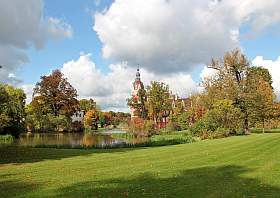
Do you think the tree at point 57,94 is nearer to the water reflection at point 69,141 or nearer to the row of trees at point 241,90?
the water reflection at point 69,141

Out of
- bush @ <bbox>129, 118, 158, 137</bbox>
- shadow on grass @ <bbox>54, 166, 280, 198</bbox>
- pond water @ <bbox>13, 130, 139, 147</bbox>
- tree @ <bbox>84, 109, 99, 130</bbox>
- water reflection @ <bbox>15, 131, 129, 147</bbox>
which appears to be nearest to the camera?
shadow on grass @ <bbox>54, 166, 280, 198</bbox>

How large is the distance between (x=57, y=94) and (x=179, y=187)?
79836mm

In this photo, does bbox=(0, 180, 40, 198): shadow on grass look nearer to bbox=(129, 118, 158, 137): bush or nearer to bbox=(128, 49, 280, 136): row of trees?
bbox=(128, 49, 280, 136): row of trees

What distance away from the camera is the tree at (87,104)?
143m

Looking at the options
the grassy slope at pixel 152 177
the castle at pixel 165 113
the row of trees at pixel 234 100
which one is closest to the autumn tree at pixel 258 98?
the row of trees at pixel 234 100

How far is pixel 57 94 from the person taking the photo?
90312mm

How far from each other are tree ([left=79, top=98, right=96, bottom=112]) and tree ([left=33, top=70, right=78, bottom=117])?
162ft

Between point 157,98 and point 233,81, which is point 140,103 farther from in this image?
point 233,81

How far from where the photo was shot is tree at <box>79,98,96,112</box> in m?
143

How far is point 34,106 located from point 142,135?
33.0 meters

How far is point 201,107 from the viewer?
69.2m

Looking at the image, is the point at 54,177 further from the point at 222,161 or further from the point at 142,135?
the point at 142,135

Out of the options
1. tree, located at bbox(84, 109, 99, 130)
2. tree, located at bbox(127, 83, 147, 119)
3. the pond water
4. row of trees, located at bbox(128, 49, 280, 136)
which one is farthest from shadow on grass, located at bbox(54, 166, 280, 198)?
tree, located at bbox(84, 109, 99, 130)

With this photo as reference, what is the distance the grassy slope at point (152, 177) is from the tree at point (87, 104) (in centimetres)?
11973
